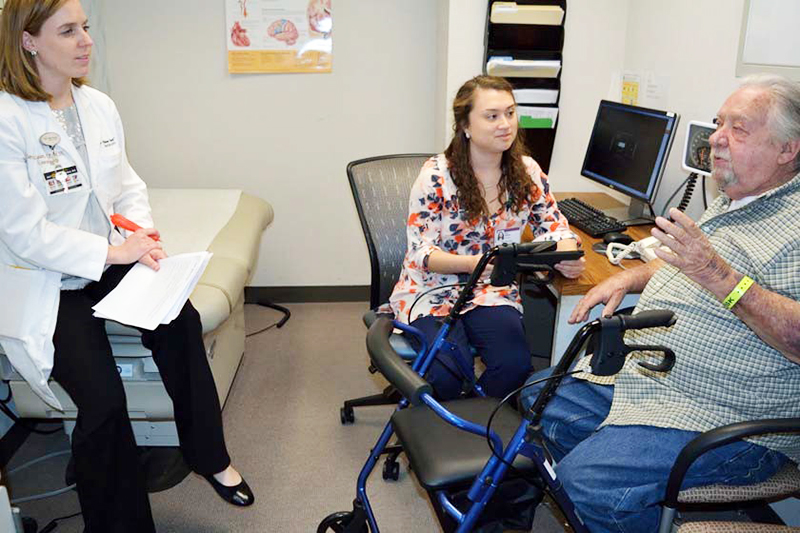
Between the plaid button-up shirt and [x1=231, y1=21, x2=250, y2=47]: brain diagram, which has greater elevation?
[x1=231, y1=21, x2=250, y2=47]: brain diagram

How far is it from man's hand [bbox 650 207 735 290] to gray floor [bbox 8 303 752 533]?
40.1 inches

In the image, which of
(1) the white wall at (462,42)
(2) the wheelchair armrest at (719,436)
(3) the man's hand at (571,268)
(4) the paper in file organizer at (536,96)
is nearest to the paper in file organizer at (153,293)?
(3) the man's hand at (571,268)

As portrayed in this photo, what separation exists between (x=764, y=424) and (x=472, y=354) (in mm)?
922

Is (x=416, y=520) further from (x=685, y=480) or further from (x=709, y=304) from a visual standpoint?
(x=709, y=304)

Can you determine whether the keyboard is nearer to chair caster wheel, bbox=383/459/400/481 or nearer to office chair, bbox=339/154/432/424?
office chair, bbox=339/154/432/424

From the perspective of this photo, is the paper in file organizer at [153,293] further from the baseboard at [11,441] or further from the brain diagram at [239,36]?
the brain diagram at [239,36]

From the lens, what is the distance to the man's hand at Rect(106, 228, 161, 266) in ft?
6.09

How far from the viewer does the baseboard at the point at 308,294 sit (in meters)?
3.62

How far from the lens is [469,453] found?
1.49m

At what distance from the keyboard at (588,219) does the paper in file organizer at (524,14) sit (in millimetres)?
765

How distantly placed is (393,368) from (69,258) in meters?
0.96

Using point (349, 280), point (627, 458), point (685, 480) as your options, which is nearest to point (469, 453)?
point (627, 458)

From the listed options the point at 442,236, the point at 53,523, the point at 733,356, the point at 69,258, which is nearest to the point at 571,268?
the point at 442,236

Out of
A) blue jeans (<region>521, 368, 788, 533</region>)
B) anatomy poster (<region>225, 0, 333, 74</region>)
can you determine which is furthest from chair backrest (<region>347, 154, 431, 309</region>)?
anatomy poster (<region>225, 0, 333, 74</region>)
